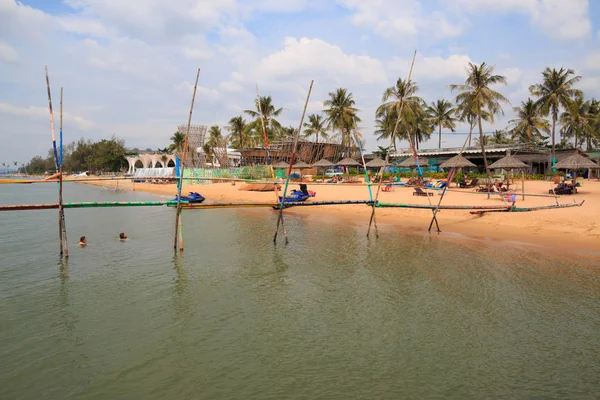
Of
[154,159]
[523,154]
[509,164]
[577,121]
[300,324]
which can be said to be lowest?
[300,324]

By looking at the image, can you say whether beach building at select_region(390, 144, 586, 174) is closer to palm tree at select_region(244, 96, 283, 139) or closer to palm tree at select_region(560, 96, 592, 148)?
palm tree at select_region(560, 96, 592, 148)

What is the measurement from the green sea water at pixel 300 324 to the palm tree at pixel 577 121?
37.1 metres

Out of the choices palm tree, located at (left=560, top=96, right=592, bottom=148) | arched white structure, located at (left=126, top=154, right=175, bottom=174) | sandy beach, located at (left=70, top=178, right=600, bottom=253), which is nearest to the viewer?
sandy beach, located at (left=70, top=178, right=600, bottom=253)

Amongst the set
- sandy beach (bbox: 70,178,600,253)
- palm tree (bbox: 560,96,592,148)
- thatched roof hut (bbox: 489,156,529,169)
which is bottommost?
sandy beach (bbox: 70,178,600,253)

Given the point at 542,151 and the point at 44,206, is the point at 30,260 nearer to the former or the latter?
the point at 44,206

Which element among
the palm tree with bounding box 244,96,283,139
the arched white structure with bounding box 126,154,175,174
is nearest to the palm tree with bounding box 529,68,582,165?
the palm tree with bounding box 244,96,283,139

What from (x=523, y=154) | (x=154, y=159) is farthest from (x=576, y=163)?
(x=154, y=159)

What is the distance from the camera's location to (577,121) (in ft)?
130

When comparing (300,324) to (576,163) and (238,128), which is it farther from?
(238,128)

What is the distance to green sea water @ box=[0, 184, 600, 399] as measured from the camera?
489 centimetres

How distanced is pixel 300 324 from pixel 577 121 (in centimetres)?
4566

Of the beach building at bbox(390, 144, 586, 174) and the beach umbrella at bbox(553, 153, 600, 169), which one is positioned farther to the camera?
the beach building at bbox(390, 144, 586, 174)

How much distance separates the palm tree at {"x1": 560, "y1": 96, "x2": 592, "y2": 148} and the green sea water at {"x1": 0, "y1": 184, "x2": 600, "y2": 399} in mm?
37121

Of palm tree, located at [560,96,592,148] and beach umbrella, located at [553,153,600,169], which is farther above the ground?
palm tree, located at [560,96,592,148]
